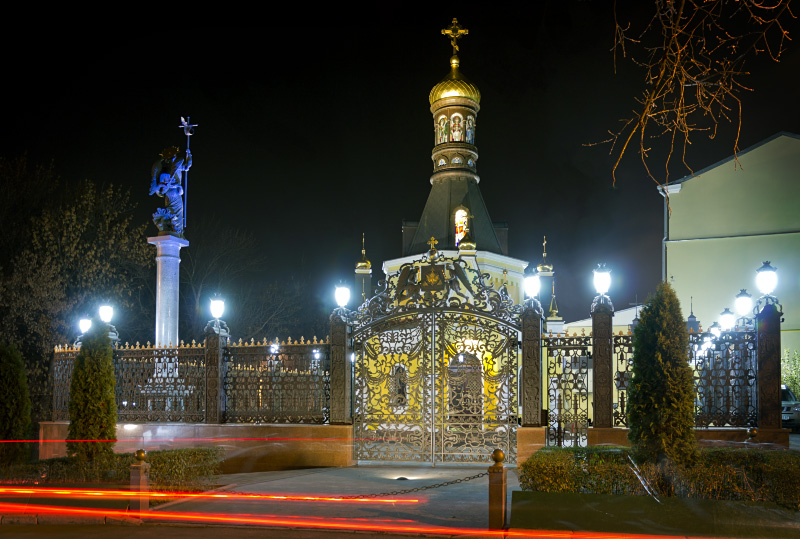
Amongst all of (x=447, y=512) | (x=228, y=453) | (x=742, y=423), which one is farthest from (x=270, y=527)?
(x=742, y=423)

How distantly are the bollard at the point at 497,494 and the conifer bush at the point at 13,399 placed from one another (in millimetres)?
10207

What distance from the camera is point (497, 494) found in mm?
8477

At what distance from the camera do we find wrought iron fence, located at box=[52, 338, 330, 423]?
15.3m

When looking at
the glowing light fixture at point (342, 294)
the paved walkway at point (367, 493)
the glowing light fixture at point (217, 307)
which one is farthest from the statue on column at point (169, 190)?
the paved walkway at point (367, 493)

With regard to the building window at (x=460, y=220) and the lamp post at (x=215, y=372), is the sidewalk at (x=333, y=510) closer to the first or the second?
the lamp post at (x=215, y=372)

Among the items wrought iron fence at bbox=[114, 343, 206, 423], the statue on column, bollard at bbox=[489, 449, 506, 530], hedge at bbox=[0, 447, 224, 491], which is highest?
the statue on column

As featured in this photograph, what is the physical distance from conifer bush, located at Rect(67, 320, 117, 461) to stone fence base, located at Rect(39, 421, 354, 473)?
2.90 metres

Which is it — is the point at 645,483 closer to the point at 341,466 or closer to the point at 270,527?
the point at 270,527

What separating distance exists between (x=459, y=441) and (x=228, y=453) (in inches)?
194

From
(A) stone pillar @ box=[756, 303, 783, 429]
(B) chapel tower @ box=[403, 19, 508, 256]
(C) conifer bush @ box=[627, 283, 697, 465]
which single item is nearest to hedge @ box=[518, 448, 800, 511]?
(C) conifer bush @ box=[627, 283, 697, 465]

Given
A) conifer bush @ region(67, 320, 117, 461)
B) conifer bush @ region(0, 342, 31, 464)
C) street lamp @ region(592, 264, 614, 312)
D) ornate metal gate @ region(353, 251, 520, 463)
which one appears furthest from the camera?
conifer bush @ region(0, 342, 31, 464)

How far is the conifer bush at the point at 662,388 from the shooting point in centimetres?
1020

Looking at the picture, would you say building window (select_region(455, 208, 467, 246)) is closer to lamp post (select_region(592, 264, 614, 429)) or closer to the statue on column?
the statue on column

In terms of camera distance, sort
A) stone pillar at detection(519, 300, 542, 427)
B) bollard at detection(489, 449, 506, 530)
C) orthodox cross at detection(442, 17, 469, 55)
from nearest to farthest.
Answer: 1. bollard at detection(489, 449, 506, 530)
2. stone pillar at detection(519, 300, 542, 427)
3. orthodox cross at detection(442, 17, 469, 55)
